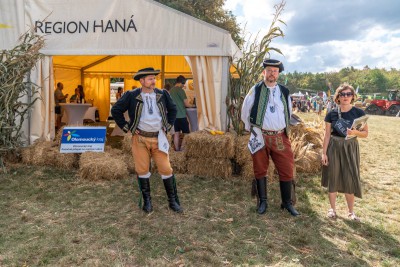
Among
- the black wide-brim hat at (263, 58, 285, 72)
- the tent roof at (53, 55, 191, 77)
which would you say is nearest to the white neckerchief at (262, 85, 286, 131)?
the black wide-brim hat at (263, 58, 285, 72)

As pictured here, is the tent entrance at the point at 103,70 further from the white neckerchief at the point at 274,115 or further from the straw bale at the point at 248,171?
the white neckerchief at the point at 274,115

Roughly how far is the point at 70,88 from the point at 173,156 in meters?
8.48

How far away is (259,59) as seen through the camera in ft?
18.8

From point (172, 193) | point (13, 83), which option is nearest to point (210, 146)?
point (172, 193)

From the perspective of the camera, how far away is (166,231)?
3326 mm

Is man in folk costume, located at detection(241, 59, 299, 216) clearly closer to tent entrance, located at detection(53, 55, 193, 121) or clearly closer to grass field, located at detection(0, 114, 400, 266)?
grass field, located at detection(0, 114, 400, 266)

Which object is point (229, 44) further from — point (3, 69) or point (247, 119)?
point (3, 69)

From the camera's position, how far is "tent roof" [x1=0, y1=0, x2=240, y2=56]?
19.4ft

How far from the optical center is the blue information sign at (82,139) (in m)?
5.86

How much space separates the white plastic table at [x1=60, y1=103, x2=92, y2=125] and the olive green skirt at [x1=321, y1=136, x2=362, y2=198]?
7456mm

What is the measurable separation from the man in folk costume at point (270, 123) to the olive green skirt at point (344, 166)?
446 mm

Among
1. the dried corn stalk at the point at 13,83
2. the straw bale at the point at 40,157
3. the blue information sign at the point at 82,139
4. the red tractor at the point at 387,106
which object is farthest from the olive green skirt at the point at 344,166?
the red tractor at the point at 387,106

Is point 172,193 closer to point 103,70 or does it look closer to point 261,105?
point 261,105

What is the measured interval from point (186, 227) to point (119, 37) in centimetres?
405
